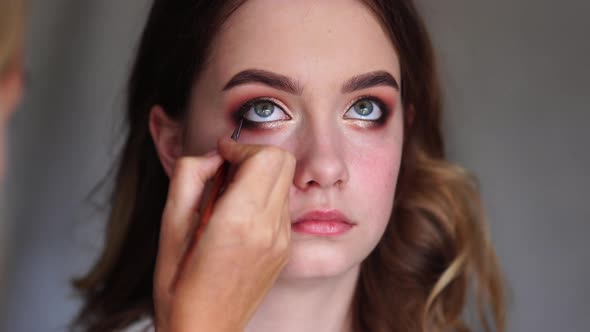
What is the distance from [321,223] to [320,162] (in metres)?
0.11

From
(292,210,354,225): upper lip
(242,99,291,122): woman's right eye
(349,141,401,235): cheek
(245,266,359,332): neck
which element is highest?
(242,99,291,122): woman's right eye

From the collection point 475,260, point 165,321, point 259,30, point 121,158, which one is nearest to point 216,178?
point 165,321

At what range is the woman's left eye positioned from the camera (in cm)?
116

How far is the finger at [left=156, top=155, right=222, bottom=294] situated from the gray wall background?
0.79 m

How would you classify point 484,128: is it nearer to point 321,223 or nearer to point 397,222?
point 397,222

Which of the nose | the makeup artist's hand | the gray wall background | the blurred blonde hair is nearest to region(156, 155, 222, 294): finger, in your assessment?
the makeup artist's hand

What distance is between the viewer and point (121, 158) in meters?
1.56

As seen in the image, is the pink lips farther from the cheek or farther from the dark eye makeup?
the dark eye makeup

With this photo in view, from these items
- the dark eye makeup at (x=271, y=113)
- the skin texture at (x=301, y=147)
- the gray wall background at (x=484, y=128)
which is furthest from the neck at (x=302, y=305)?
the gray wall background at (x=484, y=128)

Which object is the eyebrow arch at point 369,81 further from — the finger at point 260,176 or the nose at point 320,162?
the finger at point 260,176

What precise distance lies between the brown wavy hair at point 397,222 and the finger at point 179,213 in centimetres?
36

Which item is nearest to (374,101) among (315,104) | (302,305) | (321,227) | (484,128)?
(315,104)

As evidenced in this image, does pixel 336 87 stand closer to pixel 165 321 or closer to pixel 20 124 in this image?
pixel 165 321

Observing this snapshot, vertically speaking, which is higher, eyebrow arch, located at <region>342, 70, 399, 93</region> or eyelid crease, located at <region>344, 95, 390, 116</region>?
eyebrow arch, located at <region>342, 70, 399, 93</region>
